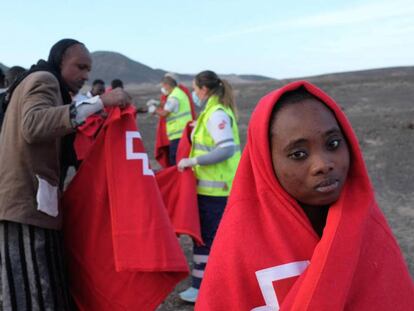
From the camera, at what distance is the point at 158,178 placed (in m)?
5.51

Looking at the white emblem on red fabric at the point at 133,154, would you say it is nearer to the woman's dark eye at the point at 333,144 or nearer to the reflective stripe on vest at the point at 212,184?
the reflective stripe on vest at the point at 212,184

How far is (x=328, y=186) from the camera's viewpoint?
1.87 m

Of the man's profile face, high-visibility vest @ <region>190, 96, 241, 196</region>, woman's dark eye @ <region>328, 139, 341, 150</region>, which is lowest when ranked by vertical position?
high-visibility vest @ <region>190, 96, 241, 196</region>

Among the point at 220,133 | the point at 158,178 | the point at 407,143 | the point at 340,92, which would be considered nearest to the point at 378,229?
the point at 220,133

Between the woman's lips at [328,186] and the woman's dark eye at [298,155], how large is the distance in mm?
102

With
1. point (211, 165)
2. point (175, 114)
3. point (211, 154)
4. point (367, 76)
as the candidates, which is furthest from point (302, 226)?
point (367, 76)

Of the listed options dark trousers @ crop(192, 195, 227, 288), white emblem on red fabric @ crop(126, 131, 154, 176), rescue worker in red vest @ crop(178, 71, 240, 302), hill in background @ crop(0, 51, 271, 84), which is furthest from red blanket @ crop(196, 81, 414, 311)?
hill in background @ crop(0, 51, 271, 84)

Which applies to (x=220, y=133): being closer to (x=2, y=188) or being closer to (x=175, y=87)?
(x=2, y=188)

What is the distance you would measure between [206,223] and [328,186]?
11.6 feet

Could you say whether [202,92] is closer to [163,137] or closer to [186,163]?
[186,163]

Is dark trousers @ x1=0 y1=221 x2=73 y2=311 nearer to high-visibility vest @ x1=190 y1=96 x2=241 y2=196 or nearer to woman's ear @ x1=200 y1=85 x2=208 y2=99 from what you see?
high-visibility vest @ x1=190 y1=96 x2=241 y2=196

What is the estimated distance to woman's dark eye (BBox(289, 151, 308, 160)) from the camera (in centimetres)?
190

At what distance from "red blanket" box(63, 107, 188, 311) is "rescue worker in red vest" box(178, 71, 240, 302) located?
129 centimetres

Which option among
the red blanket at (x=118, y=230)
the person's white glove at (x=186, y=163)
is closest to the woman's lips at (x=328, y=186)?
the red blanket at (x=118, y=230)
